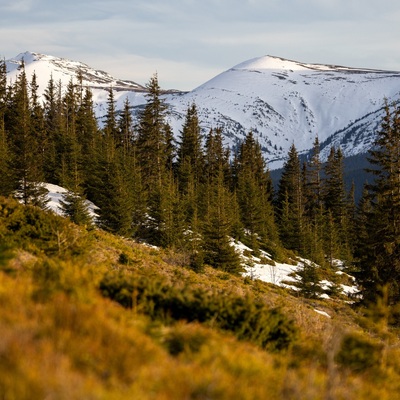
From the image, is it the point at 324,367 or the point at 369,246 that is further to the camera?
the point at 369,246

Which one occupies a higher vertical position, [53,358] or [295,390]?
[53,358]

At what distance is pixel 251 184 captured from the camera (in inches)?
2106

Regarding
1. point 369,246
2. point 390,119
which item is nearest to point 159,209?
point 369,246

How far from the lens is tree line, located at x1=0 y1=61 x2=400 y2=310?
2692 cm

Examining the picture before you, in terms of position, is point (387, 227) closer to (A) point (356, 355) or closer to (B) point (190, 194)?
(A) point (356, 355)

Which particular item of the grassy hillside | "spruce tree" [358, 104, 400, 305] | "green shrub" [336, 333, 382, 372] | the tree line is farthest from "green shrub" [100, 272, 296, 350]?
"spruce tree" [358, 104, 400, 305]

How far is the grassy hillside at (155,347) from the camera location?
11.0 ft

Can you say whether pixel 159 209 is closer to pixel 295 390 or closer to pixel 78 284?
pixel 78 284

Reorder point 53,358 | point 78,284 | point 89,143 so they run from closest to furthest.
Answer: point 53,358 < point 78,284 < point 89,143

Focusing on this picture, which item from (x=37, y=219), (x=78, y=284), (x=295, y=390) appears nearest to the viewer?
(x=295, y=390)

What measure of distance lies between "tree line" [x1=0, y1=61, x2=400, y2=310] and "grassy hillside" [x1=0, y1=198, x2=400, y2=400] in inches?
646

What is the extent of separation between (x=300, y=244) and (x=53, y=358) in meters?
51.5

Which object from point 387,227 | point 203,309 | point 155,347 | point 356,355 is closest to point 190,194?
point 387,227

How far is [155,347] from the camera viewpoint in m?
4.29
